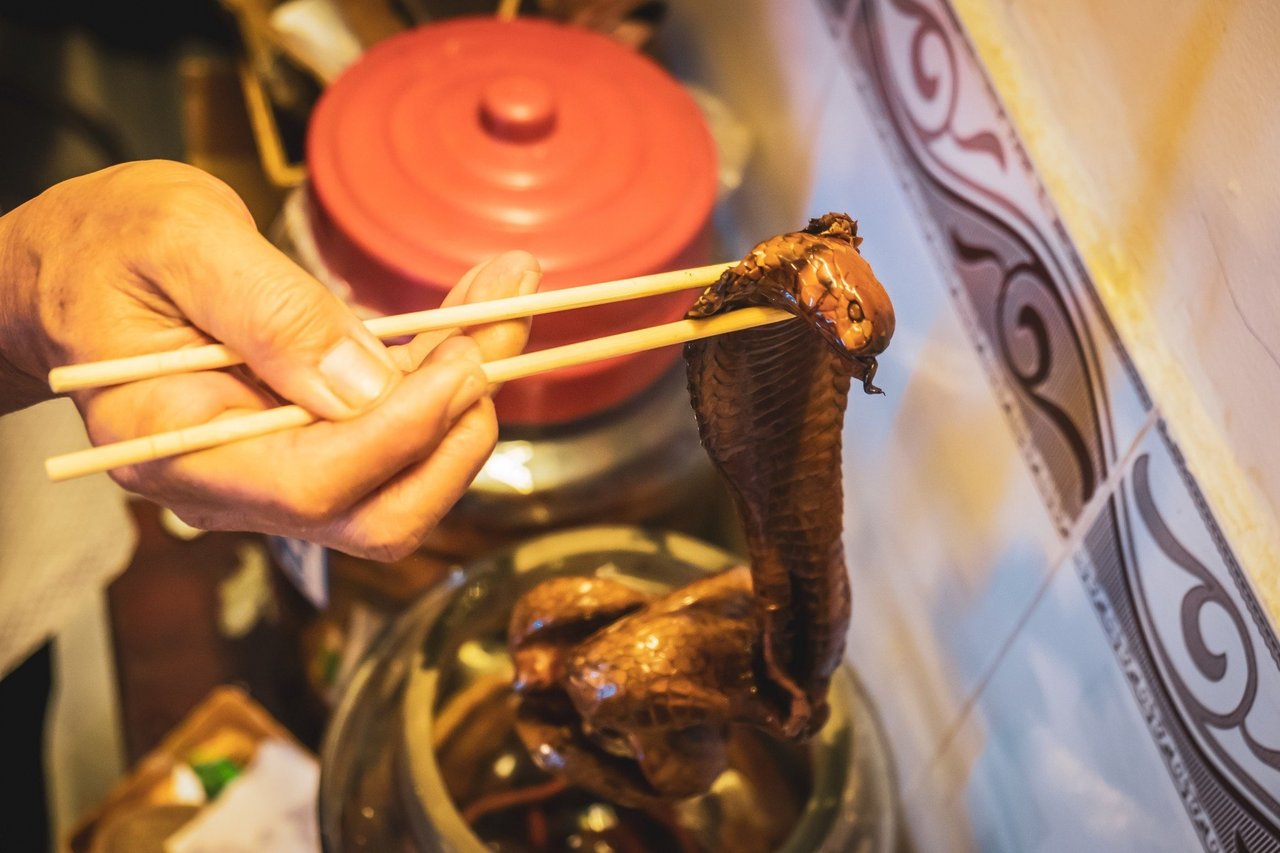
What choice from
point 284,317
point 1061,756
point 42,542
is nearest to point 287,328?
point 284,317

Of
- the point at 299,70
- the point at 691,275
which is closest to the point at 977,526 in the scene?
the point at 691,275

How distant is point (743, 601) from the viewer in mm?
470

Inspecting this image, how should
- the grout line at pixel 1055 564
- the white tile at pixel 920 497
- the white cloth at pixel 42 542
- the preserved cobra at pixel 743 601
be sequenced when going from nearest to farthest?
the preserved cobra at pixel 743 601, the grout line at pixel 1055 564, the white tile at pixel 920 497, the white cloth at pixel 42 542

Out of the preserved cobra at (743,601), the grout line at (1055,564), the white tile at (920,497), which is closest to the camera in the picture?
the preserved cobra at (743,601)

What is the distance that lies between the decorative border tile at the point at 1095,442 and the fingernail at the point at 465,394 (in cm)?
27

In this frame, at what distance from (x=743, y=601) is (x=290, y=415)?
219 mm

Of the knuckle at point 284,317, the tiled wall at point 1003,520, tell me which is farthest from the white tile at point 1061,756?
the knuckle at point 284,317

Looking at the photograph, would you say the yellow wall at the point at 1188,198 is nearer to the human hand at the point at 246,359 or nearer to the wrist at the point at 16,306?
the human hand at the point at 246,359

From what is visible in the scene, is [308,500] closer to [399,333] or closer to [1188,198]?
[399,333]

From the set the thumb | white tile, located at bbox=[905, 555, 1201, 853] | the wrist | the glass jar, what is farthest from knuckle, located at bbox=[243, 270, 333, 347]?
white tile, located at bbox=[905, 555, 1201, 853]

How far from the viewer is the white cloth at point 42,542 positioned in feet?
2.19

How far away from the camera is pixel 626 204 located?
26.6 inches

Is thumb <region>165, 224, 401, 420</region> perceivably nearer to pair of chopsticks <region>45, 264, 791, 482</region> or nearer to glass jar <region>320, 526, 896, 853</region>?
pair of chopsticks <region>45, 264, 791, 482</region>

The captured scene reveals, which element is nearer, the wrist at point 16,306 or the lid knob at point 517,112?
the wrist at point 16,306
